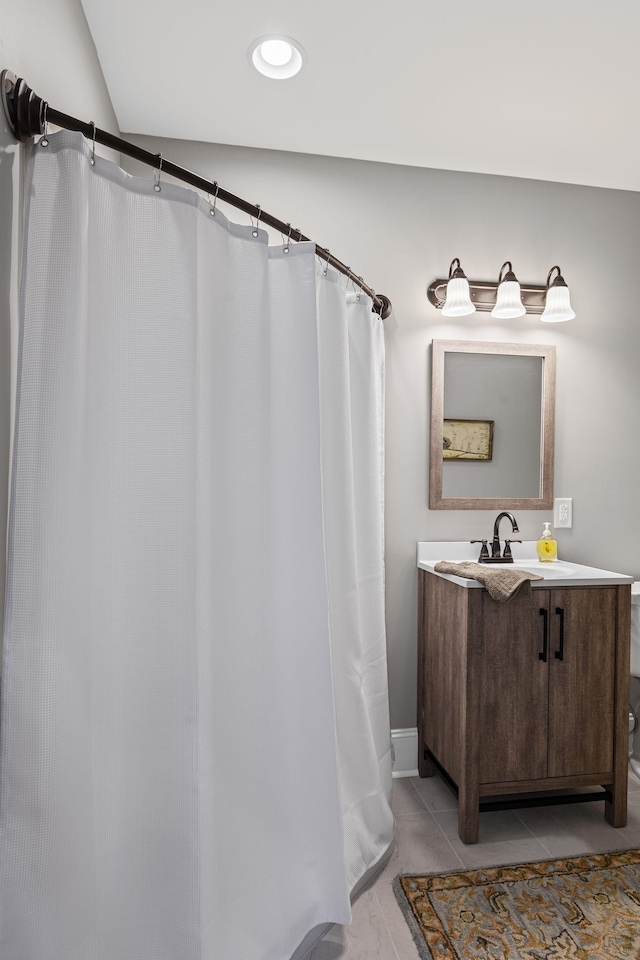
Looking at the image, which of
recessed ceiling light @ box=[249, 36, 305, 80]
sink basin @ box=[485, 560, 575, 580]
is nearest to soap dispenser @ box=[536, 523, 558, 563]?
sink basin @ box=[485, 560, 575, 580]

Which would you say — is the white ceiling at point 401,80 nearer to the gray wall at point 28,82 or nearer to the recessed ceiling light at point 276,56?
the recessed ceiling light at point 276,56

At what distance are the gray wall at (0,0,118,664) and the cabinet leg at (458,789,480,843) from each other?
164 cm

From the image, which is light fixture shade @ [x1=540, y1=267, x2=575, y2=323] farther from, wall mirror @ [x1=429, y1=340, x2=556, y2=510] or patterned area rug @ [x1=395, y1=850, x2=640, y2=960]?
patterned area rug @ [x1=395, y1=850, x2=640, y2=960]

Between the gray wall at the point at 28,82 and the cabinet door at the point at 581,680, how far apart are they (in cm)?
176

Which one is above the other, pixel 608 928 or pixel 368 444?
pixel 368 444

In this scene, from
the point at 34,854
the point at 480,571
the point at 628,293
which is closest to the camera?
the point at 34,854

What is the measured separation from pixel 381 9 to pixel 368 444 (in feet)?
4.05

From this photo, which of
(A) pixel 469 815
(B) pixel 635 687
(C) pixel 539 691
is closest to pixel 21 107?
(C) pixel 539 691

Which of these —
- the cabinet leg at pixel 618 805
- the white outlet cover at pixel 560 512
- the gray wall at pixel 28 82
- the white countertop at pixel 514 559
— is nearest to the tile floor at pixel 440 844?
the cabinet leg at pixel 618 805

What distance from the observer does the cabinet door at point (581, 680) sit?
2076 millimetres

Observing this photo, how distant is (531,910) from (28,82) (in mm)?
2426

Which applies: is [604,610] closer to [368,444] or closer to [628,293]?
[368,444]

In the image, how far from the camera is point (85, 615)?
1.09 m

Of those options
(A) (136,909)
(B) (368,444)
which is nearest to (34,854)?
(A) (136,909)
